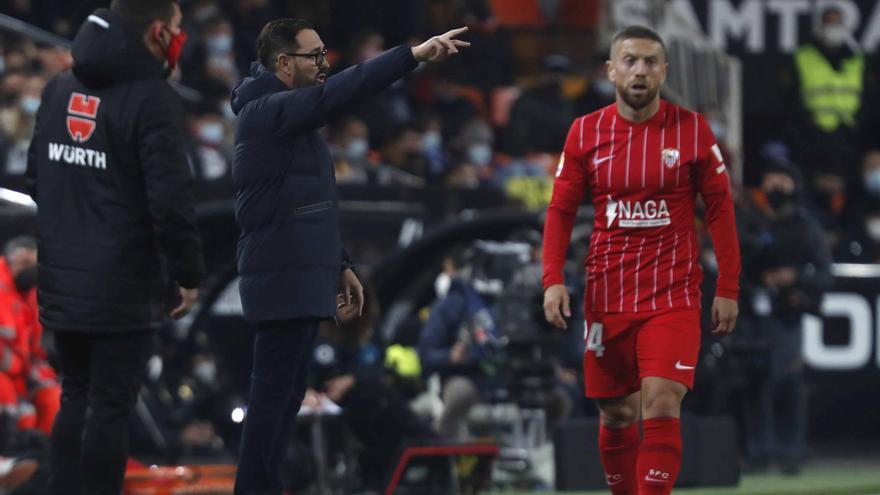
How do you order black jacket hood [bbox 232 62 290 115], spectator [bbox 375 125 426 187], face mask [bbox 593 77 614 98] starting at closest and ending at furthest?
black jacket hood [bbox 232 62 290 115] → spectator [bbox 375 125 426 187] → face mask [bbox 593 77 614 98]

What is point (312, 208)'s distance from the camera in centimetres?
741

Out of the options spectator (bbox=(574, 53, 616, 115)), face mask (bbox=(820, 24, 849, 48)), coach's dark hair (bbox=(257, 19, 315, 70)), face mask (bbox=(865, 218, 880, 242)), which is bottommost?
coach's dark hair (bbox=(257, 19, 315, 70))

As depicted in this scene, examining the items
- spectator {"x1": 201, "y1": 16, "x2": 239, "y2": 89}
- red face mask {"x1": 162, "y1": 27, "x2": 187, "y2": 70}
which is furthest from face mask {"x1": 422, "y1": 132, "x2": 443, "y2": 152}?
red face mask {"x1": 162, "y1": 27, "x2": 187, "y2": 70}

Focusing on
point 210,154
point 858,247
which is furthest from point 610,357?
point 858,247

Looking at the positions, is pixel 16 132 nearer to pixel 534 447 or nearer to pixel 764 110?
pixel 534 447

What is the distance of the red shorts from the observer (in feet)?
26.2

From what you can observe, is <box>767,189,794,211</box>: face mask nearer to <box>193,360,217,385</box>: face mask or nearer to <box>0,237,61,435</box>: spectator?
<box>193,360,217,385</box>: face mask

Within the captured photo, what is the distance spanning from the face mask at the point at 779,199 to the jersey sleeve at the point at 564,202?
268 inches

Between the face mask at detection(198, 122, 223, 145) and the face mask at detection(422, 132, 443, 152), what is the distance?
2.81m

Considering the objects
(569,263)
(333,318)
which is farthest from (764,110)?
(333,318)

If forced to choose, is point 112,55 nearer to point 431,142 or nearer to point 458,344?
point 458,344

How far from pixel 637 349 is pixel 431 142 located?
10.7 meters

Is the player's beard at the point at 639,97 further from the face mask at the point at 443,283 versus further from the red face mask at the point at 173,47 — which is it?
the face mask at the point at 443,283

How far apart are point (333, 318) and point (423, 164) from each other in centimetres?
1045
